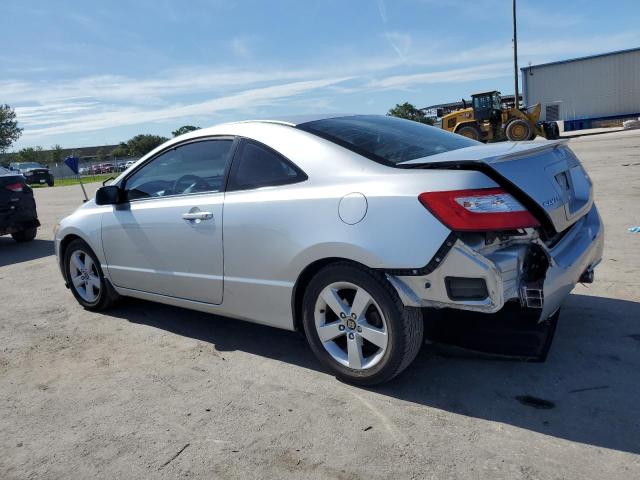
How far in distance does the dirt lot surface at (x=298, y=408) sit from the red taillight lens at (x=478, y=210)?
0.98m

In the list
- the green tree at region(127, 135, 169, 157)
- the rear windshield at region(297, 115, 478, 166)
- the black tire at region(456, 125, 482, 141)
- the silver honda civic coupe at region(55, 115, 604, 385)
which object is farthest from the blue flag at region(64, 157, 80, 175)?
the green tree at region(127, 135, 169, 157)

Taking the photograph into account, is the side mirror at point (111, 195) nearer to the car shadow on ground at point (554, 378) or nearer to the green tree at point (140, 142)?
the car shadow on ground at point (554, 378)

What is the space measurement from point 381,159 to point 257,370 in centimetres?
159

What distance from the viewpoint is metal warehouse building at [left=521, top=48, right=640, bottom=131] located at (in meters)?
51.9

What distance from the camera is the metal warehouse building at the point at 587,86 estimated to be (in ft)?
170

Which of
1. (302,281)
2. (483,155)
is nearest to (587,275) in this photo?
(483,155)

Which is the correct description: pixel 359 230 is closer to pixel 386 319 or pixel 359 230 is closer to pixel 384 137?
pixel 386 319

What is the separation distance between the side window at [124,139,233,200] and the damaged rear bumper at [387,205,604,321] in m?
1.61

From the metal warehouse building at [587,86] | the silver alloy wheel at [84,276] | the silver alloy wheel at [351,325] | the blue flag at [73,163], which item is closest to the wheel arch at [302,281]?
the silver alloy wheel at [351,325]

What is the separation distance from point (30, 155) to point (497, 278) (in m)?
87.8

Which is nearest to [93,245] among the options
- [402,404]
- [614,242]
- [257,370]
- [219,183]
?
[219,183]

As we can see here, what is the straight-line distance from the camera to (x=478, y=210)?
264cm

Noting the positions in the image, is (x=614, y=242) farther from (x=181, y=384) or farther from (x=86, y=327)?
(x=86, y=327)

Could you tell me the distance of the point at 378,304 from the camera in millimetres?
2936
